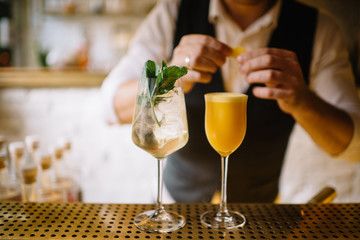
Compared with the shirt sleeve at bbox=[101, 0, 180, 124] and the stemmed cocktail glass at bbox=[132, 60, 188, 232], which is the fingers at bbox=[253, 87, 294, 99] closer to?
the stemmed cocktail glass at bbox=[132, 60, 188, 232]

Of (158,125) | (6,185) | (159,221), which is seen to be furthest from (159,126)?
(6,185)

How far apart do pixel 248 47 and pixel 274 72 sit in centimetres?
64

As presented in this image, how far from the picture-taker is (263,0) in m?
1.62

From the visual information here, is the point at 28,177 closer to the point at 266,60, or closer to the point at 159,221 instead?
the point at 159,221

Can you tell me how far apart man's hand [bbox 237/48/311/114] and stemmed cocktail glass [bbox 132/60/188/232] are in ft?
1.10

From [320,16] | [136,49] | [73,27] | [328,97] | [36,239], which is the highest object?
[73,27]

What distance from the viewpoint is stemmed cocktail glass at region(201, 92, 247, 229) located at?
867 millimetres

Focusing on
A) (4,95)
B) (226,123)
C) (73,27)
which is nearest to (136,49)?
(226,123)

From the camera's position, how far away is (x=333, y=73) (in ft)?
5.05

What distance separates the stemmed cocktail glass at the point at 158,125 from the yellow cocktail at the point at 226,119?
9 cm

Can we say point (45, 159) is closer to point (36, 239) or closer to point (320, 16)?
point (36, 239)

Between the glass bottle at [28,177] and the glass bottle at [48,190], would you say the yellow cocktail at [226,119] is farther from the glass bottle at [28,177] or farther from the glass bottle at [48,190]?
the glass bottle at [48,190]

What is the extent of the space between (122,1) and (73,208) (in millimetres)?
3628

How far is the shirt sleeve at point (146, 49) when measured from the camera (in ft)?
5.28
